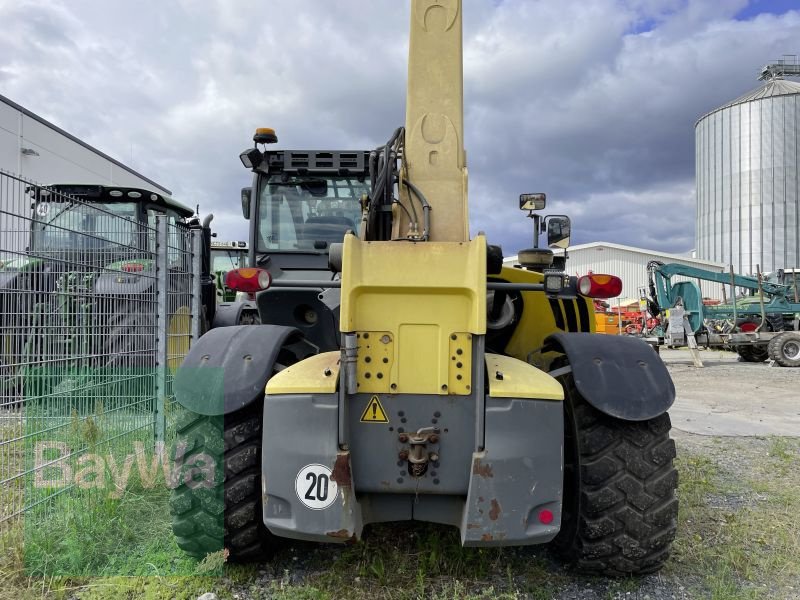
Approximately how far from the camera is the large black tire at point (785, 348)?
14.3 meters

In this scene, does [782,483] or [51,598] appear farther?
[782,483]

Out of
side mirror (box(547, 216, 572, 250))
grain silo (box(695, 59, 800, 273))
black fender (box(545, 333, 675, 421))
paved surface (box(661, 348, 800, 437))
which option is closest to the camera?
black fender (box(545, 333, 675, 421))

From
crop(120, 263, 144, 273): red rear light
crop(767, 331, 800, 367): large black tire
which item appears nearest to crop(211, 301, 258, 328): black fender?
crop(120, 263, 144, 273): red rear light

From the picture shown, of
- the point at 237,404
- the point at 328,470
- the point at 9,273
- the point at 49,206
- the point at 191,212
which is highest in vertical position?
the point at 191,212

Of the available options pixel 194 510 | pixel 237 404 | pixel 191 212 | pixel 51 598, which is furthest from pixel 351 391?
pixel 191 212

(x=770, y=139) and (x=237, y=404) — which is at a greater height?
(x=770, y=139)

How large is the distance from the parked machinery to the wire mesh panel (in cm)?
1341

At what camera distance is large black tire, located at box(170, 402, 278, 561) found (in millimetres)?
2740

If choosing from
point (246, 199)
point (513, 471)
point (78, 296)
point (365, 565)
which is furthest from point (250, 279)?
point (246, 199)

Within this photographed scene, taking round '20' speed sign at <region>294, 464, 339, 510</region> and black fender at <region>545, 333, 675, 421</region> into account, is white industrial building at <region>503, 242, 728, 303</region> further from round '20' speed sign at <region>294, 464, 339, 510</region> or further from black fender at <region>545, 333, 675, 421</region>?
round '20' speed sign at <region>294, 464, 339, 510</region>

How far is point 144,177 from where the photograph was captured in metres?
30.5

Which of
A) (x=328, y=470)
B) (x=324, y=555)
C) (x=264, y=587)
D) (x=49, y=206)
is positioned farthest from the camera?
(x=49, y=206)

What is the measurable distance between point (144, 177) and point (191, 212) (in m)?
23.3

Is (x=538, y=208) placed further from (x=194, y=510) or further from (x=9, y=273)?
(x=9, y=273)
